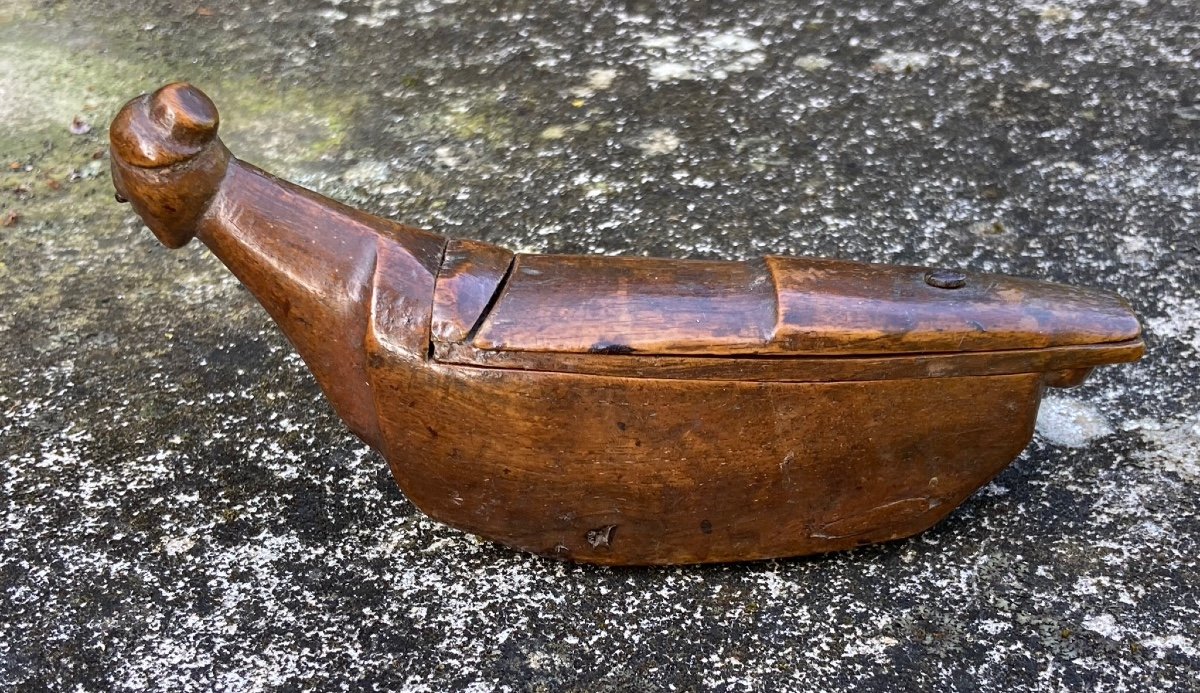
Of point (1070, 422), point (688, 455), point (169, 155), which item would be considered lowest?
point (1070, 422)

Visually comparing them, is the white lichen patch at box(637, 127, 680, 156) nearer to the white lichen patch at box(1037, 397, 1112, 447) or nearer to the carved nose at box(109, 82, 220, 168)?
the white lichen patch at box(1037, 397, 1112, 447)

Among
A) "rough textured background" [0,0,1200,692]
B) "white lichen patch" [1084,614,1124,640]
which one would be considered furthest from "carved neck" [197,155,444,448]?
"white lichen patch" [1084,614,1124,640]

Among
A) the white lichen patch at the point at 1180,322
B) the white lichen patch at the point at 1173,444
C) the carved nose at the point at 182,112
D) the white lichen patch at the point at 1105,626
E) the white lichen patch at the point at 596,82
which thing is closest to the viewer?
the carved nose at the point at 182,112

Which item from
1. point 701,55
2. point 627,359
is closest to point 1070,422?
point 627,359

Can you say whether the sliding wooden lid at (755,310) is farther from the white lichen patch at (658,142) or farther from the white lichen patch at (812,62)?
the white lichen patch at (812,62)

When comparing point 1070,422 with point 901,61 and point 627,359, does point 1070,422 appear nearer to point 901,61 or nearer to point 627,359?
point 627,359

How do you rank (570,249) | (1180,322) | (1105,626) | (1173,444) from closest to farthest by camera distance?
1. (1105,626)
2. (1173,444)
3. (1180,322)
4. (570,249)

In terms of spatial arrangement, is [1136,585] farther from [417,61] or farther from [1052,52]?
[417,61]

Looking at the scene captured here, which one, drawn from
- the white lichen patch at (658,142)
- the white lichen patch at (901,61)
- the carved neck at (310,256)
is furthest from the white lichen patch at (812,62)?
the carved neck at (310,256)

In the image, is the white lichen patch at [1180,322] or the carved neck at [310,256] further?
the white lichen patch at [1180,322]

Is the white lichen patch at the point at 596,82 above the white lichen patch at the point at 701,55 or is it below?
below
